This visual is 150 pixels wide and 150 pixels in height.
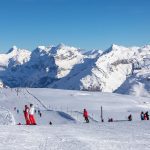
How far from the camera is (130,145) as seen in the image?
15742 millimetres

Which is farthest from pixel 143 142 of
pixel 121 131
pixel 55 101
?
pixel 55 101

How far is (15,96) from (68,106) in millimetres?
26360

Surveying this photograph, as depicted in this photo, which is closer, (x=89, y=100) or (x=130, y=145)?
(x=130, y=145)

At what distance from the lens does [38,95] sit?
151m

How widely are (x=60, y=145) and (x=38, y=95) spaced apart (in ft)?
447

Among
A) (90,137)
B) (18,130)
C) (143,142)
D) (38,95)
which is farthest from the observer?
(38,95)

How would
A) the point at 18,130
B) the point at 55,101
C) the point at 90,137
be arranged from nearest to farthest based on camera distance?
the point at 90,137 < the point at 18,130 < the point at 55,101

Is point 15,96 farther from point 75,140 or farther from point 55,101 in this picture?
point 75,140

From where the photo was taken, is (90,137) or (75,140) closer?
(75,140)

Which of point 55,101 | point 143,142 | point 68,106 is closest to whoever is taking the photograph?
point 143,142

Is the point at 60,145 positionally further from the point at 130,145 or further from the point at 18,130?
the point at 18,130

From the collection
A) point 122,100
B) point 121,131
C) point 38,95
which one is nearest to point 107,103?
point 122,100

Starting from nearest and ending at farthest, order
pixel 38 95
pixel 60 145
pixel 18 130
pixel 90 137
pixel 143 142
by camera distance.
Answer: pixel 60 145 → pixel 143 142 → pixel 90 137 → pixel 18 130 → pixel 38 95

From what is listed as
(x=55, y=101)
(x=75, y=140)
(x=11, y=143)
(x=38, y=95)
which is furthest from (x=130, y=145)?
(x=38, y=95)
